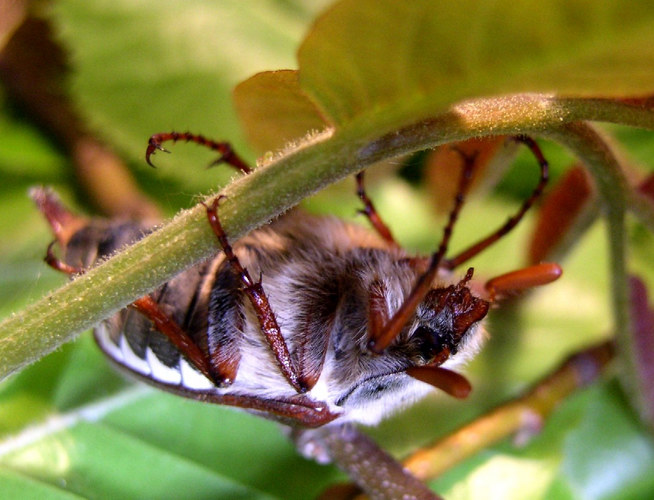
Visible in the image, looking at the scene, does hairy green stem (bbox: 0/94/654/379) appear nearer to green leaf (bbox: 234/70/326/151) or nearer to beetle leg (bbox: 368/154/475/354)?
green leaf (bbox: 234/70/326/151)

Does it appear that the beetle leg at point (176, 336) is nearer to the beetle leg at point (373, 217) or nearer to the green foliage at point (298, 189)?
the green foliage at point (298, 189)

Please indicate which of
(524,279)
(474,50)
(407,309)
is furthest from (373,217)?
(474,50)

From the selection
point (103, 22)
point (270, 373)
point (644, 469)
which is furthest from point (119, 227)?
point (644, 469)

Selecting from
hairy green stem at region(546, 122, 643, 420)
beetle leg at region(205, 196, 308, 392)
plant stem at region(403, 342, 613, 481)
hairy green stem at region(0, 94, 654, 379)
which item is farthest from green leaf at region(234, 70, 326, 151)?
plant stem at region(403, 342, 613, 481)

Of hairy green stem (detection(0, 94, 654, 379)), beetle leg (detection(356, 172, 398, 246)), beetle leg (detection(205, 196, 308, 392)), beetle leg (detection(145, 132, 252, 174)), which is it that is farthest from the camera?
beetle leg (detection(356, 172, 398, 246))

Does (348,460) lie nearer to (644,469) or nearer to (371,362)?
(371,362)

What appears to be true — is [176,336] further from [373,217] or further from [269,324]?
[373,217]

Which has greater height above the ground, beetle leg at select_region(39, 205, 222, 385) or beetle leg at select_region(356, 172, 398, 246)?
beetle leg at select_region(356, 172, 398, 246)
